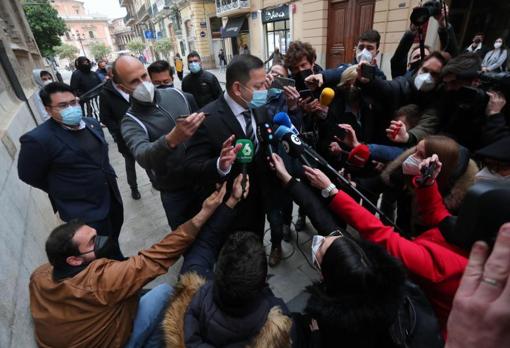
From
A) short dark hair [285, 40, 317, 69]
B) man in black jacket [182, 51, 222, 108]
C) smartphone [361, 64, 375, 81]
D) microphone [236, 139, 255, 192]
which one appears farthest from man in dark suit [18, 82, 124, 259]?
man in black jacket [182, 51, 222, 108]

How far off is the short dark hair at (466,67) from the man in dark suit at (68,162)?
272 cm

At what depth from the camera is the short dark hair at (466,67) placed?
1.87 m

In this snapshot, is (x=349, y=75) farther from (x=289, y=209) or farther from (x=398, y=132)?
(x=289, y=209)

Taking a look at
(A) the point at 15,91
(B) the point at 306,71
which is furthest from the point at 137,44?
(B) the point at 306,71

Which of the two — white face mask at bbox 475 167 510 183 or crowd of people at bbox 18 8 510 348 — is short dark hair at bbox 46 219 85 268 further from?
white face mask at bbox 475 167 510 183

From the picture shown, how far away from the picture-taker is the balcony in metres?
15.2

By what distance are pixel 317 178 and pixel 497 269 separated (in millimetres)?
1109

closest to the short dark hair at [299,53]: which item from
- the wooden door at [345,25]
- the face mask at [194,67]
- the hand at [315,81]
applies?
the hand at [315,81]

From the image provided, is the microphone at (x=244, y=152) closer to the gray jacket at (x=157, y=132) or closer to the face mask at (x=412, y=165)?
the gray jacket at (x=157, y=132)

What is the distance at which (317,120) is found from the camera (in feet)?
8.46

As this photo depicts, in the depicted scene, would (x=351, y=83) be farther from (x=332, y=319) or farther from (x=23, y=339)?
(x=23, y=339)

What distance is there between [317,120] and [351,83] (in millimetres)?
446

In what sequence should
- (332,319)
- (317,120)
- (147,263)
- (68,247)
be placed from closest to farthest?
(332,319), (68,247), (147,263), (317,120)

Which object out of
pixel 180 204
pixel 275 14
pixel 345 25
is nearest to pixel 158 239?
pixel 180 204
